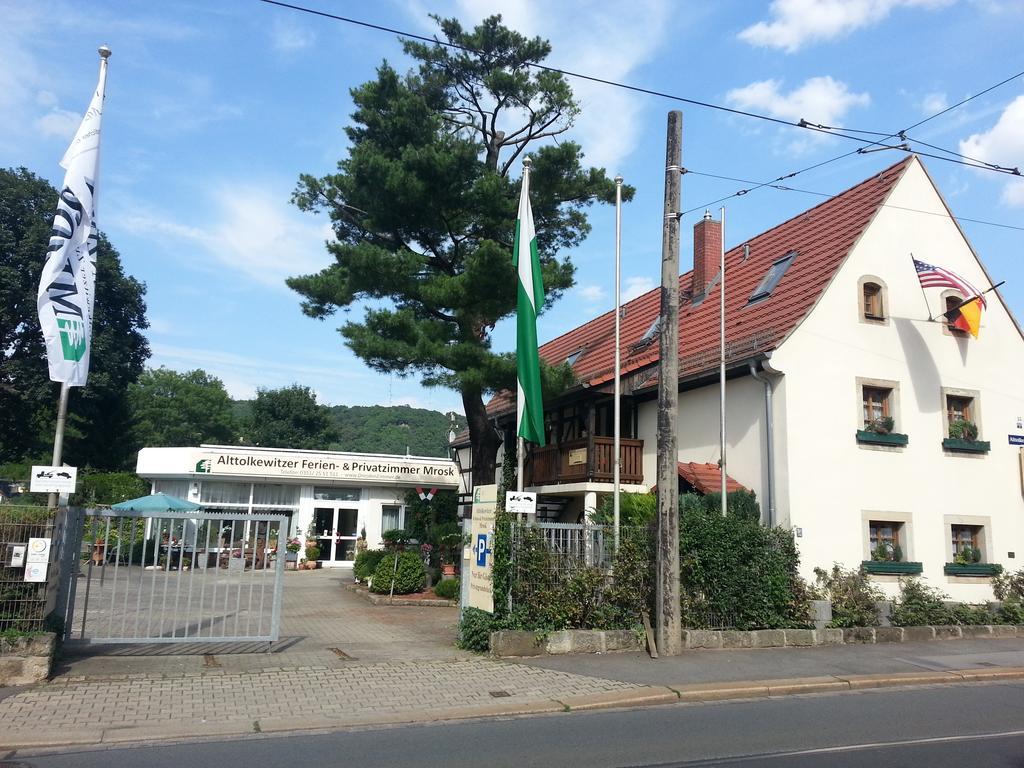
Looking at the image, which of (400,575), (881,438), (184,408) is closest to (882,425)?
(881,438)

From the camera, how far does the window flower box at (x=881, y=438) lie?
1662 cm

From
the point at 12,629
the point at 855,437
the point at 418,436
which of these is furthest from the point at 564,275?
the point at 418,436

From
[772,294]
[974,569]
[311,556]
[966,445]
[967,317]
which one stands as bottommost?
[311,556]

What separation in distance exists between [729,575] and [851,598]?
305 cm

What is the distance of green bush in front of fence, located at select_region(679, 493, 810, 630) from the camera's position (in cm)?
1313

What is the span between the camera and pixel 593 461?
62.6 ft

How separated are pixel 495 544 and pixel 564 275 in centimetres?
798

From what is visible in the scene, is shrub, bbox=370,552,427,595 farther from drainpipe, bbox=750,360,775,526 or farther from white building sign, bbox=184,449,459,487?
white building sign, bbox=184,449,459,487

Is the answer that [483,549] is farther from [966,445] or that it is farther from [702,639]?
[966,445]

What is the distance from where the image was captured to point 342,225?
1984 centimetres

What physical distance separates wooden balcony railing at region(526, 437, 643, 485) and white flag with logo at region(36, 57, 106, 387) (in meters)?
11.5

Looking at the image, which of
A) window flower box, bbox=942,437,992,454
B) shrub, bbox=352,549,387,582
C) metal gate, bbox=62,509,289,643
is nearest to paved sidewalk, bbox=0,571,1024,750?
metal gate, bbox=62,509,289,643

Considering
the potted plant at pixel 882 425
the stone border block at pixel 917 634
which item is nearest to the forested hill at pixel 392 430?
the potted plant at pixel 882 425

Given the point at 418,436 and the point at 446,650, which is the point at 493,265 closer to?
the point at 446,650
